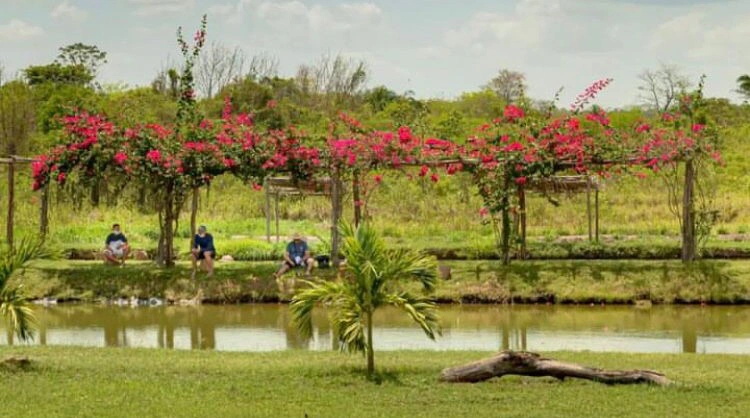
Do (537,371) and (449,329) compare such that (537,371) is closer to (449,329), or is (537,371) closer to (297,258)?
(449,329)

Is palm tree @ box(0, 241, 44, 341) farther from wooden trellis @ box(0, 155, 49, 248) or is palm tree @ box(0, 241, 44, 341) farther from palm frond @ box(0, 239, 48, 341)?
wooden trellis @ box(0, 155, 49, 248)

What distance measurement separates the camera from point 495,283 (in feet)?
79.0

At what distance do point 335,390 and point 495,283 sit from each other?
11.7 m

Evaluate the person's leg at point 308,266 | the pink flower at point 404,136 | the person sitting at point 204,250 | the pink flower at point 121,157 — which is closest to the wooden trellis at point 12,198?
the pink flower at point 121,157

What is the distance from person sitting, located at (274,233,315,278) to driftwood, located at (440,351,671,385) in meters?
12.1

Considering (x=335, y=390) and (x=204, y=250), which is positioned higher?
(x=204, y=250)

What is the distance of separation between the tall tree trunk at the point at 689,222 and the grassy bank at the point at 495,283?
1.38 ft

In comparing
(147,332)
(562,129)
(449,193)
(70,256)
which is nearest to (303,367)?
(147,332)

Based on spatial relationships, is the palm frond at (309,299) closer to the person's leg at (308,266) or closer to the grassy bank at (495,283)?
the grassy bank at (495,283)

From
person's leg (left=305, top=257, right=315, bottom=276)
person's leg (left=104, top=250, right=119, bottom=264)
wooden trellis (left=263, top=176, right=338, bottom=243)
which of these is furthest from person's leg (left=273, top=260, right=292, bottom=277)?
person's leg (left=104, top=250, right=119, bottom=264)

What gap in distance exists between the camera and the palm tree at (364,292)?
1334 centimetres

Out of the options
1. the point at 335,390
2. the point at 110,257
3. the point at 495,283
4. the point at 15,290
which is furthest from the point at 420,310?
the point at 110,257

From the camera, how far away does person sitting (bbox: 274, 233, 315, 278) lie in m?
24.8

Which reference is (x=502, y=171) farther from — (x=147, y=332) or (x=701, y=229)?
(x=147, y=332)
